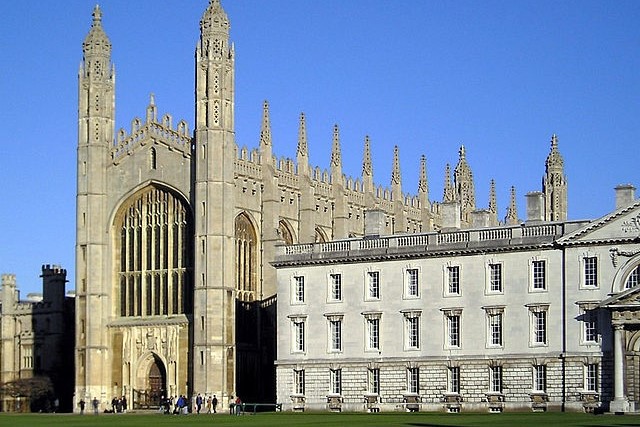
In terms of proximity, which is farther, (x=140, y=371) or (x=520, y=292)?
(x=140, y=371)

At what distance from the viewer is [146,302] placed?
297ft

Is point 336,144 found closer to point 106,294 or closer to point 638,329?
point 106,294

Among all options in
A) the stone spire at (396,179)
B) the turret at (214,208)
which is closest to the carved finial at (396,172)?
the stone spire at (396,179)

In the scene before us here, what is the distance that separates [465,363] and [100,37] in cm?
3481

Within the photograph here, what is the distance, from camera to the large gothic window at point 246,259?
8994cm

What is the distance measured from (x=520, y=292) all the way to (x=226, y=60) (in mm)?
25493

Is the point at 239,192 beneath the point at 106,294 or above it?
above

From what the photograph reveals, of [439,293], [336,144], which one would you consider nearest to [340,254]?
[439,293]

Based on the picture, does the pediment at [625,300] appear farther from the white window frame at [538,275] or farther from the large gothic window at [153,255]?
the large gothic window at [153,255]

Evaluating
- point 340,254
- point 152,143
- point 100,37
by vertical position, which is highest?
point 100,37

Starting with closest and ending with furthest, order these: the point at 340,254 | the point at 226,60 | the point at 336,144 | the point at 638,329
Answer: the point at 638,329
the point at 340,254
the point at 226,60
the point at 336,144

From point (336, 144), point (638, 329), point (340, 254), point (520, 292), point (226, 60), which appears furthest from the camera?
point (336, 144)

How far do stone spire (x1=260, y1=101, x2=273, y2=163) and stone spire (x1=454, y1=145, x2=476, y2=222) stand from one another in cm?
2634

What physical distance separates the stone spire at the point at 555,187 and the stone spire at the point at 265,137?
99.1 feet
